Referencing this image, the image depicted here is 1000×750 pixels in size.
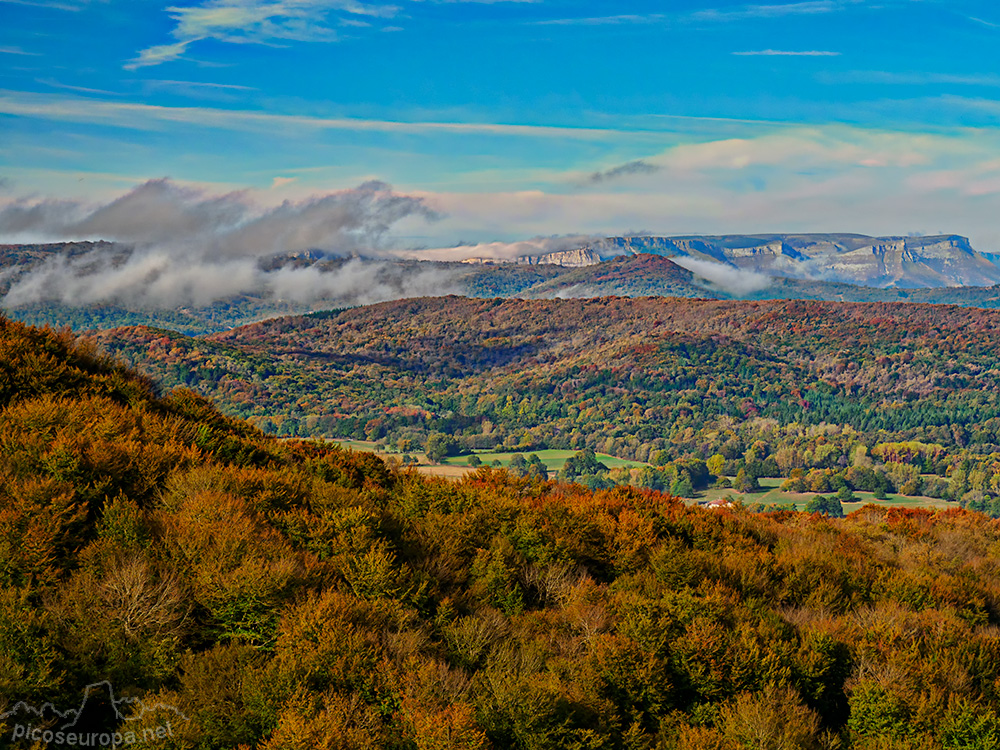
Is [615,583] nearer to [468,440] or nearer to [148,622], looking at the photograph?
[148,622]

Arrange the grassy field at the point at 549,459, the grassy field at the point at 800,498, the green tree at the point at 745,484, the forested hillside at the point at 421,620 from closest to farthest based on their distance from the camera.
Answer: the forested hillside at the point at 421,620, the grassy field at the point at 800,498, the green tree at the point at 745,484, the grassy field at the point at 549,459

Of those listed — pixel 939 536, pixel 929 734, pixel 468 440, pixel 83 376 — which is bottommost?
pixel 468 440

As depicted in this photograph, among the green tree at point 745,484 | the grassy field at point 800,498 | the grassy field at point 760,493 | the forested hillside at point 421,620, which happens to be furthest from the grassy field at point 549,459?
the forested hillside at point 421,620

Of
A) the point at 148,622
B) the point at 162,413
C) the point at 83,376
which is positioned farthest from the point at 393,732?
the point at 83,376

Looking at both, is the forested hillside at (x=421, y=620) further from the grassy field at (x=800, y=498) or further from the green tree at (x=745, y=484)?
the green tree at (x=745, y=484)

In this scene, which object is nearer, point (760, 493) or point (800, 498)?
point (800, 498)

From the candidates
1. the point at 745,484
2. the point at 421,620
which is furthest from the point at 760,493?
the point at 421,620

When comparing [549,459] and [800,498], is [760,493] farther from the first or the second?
[549,459]

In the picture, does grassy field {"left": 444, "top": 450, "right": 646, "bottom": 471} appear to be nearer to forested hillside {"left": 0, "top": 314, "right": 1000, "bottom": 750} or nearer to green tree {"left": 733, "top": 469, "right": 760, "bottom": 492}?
green tree {"left": 733, "top": 469, "right": 760, "bottom": 492}
